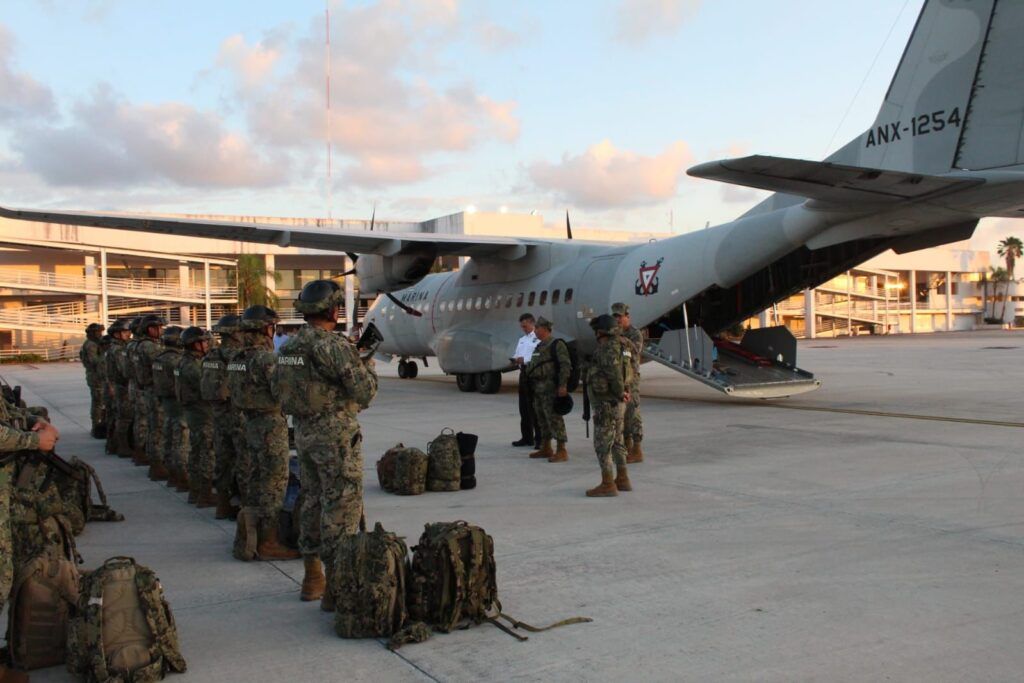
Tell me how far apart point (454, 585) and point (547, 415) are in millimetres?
5876

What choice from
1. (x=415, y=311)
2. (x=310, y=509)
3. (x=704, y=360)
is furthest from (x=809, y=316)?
(x=310, y=509)

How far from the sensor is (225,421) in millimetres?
7441

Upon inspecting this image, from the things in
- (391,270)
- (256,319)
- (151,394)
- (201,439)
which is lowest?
(201,439)

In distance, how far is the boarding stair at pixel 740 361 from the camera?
1519 cm

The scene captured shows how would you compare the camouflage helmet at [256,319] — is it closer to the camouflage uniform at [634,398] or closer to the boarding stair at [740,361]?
the camouflage uniform at [634,398]

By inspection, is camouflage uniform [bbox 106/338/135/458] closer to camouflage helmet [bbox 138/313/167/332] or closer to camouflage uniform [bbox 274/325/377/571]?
camouflage helmet [bbox 138/313/167/332]

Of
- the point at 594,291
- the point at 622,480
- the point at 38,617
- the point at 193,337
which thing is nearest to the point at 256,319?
the point at 193,337

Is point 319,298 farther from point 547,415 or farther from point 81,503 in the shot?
point 547,415

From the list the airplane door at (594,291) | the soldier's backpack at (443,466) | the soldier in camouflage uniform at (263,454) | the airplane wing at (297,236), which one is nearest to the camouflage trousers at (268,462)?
the soldier in camouflage uniform at (263,454)

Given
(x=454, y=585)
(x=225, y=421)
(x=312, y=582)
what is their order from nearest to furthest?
(x=454, y=585)
(x=312, y=582)
(x=225, y=421)

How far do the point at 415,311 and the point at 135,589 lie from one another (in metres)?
19.0

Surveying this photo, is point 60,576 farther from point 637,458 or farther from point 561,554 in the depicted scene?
point 637,458

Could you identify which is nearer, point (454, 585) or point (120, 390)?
point (454, 585)

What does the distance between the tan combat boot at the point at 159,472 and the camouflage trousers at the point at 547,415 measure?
14.7 feet
